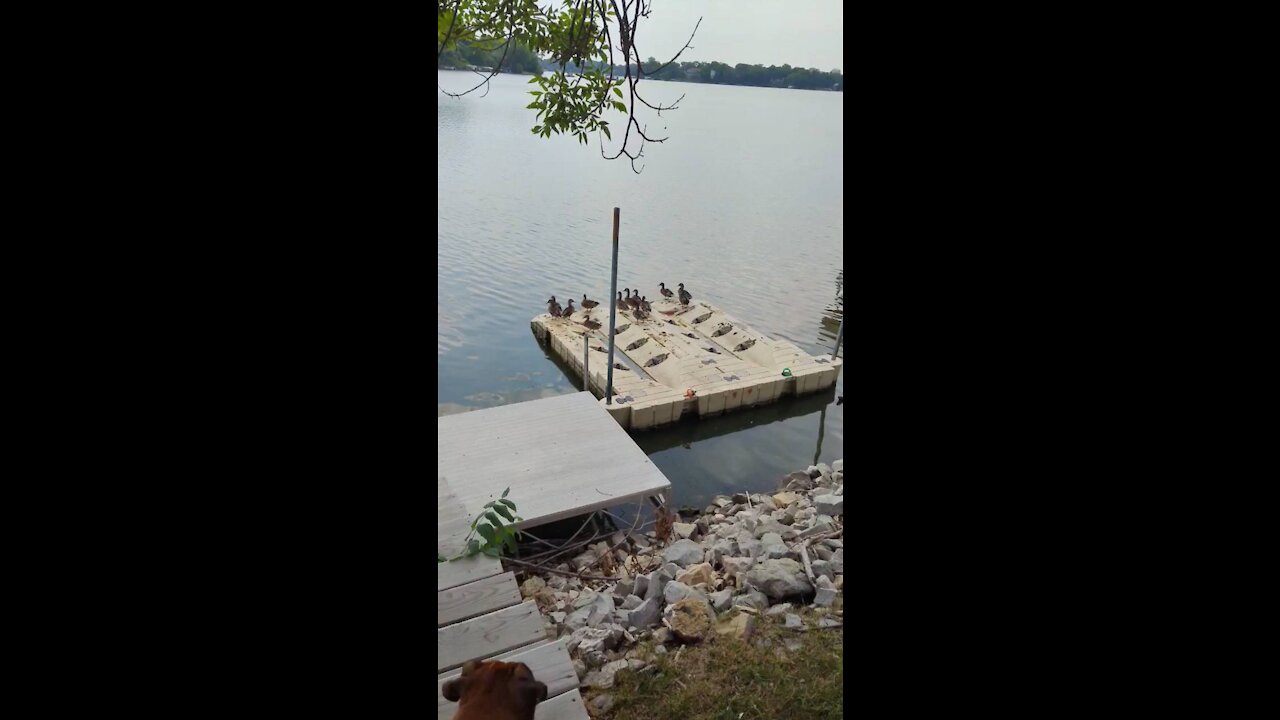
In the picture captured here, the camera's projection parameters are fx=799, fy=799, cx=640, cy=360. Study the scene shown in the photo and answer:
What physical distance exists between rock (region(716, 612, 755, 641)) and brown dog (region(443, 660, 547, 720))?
1902 millimetres

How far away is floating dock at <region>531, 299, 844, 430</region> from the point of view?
7.26m

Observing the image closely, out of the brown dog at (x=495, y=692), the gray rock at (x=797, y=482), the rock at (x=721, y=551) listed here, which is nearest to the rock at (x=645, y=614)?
the rock at (x=721, y=551)

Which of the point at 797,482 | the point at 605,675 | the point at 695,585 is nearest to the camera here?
the point at 605,675

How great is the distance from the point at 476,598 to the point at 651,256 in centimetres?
1051

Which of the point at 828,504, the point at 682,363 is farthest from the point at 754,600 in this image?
the point at 682,363

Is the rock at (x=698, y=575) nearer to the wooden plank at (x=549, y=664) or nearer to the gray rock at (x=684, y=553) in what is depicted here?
the gray rock at (x=684, y=553)

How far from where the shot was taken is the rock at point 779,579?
3.47 meters

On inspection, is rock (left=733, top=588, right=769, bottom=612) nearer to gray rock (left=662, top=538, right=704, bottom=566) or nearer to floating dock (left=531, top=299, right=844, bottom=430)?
gray rock (left=662, top=538, right=704, bottom=566)

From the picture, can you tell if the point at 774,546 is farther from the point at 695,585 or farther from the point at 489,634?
the point at 489,634

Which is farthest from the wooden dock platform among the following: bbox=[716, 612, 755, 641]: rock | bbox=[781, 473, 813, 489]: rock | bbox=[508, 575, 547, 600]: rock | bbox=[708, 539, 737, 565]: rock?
bbox=[781, 473, 813, 489]: rock

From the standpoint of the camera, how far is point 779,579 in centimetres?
353
